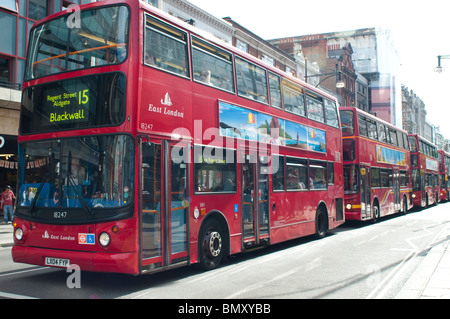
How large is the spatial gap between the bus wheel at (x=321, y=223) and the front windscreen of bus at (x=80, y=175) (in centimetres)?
885

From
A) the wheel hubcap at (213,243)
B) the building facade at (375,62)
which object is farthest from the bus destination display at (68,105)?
the building facade at (375,62)

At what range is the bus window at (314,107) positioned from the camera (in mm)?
14219

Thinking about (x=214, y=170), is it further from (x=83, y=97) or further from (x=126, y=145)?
(x=83, y=97)

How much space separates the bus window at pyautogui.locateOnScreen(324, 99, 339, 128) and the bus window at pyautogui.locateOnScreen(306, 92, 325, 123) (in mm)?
475

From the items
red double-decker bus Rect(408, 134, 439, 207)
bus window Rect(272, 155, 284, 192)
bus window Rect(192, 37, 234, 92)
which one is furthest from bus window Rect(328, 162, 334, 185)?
red double-decker bus Rect(408, 134, 439, 207)

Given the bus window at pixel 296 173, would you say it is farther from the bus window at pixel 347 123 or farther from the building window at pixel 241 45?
the building window at pixel 241 45

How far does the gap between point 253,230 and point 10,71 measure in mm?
15275

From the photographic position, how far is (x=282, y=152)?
12352mm

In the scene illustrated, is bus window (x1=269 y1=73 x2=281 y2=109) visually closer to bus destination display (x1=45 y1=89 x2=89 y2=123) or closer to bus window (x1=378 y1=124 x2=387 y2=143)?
bus destination display (x1=45 y1=89 x2=89 y2=123)

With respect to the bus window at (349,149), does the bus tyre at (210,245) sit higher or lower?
lower

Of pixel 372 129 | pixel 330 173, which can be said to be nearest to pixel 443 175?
pixel 372 129

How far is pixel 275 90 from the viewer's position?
40.2ft

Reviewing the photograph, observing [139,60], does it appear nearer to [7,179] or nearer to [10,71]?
[10,71]
